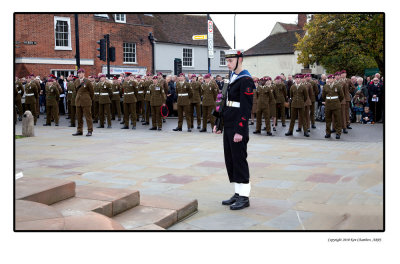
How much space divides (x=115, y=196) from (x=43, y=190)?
798mm

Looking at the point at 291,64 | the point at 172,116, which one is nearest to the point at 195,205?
the point at 291,64

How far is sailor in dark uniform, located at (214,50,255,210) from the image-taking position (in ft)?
17.8

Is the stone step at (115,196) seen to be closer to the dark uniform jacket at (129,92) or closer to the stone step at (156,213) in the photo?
the stone step at (156,213)

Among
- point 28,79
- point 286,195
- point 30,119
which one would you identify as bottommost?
point 286,195

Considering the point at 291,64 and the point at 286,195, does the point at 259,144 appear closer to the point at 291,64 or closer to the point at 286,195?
the point at 291,64

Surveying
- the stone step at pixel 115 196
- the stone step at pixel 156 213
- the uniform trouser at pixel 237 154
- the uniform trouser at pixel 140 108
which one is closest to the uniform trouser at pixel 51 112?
the uniform trouser at pixel 140 108

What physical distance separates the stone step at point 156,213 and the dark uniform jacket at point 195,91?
34.8ft

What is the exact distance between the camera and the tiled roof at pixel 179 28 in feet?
17.9

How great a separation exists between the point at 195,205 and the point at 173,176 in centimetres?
213

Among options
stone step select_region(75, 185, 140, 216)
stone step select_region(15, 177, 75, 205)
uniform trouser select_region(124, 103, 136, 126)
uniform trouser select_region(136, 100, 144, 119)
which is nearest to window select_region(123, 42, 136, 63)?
uniform trouser select_region(124, 103, 136, 126)

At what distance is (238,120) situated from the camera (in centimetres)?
544

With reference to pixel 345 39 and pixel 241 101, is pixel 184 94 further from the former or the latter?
pixel 241 101

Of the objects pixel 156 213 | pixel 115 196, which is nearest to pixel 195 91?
pixel 115 196
